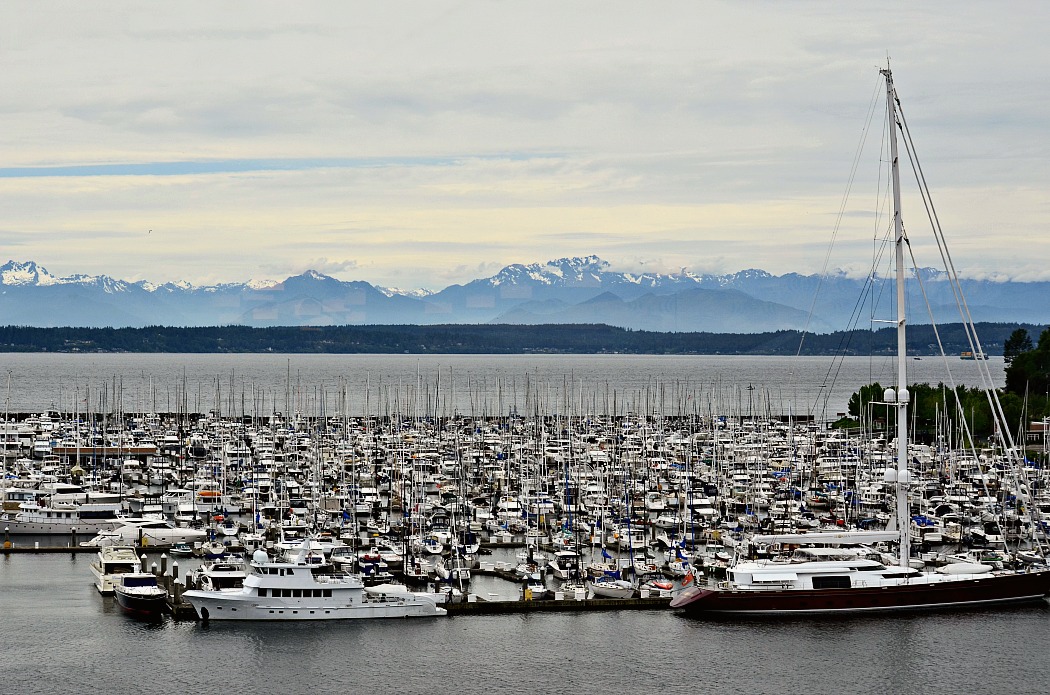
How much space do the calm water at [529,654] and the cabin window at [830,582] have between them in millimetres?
1146

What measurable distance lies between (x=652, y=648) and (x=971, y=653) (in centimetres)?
912

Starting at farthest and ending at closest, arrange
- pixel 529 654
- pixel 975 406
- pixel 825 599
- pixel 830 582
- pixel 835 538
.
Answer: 1. pixel 975 406
2. pixel 835 538
3. pixel 830 582
4. pixel 825 599
5. pixel 529 654

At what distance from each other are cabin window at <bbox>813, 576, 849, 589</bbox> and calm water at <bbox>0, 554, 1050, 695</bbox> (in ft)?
3.76

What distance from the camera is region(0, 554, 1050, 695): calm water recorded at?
35.6m

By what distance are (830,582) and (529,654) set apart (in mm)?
10571

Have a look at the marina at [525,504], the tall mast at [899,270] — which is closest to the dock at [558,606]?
the marina at [525,504]

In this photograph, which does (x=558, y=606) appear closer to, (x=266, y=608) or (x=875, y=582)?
(x=266, y=608)

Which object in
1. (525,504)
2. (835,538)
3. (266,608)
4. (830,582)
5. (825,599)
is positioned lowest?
(266,608)

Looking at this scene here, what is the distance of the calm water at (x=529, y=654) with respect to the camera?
117ft

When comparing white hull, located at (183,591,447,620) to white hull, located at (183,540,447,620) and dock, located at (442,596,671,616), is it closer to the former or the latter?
white hull, located at (183,540,447,620)

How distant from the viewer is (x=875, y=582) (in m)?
42.6

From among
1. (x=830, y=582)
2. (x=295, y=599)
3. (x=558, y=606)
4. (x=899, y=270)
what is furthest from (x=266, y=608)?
(x=899, y=270)

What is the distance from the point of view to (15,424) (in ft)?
323

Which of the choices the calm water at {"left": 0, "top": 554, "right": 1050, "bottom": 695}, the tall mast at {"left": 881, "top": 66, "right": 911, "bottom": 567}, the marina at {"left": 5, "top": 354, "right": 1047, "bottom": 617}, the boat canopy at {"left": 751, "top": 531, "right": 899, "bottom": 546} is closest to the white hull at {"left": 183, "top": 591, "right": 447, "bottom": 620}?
the calm water at {"left": 0, "top": 554, "right": 1050, "bottom": 695}
